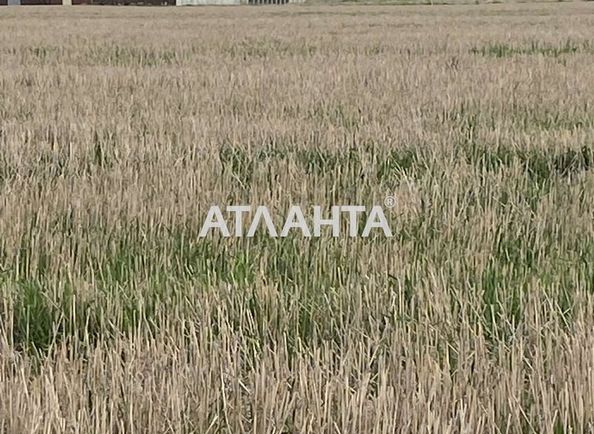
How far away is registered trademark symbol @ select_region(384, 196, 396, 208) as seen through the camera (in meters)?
4.06

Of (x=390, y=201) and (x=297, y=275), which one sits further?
(x=390, y=201)

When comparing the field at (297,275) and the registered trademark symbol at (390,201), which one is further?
the registered trademark symbol at (390,201)

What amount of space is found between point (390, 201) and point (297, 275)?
1209 mm

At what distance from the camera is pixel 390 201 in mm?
4121

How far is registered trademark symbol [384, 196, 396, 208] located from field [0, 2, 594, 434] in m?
0.06

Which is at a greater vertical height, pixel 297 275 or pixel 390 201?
pixel 390 201

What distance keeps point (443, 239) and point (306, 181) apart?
1.10 meters

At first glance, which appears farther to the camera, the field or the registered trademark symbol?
the registered trademark symbol

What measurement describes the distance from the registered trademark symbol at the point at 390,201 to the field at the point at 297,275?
0.18 feet

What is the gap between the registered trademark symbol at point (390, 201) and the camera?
4.06 metres

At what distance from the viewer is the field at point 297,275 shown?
6.34 feet

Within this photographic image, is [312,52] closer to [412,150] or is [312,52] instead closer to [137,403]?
[412,150]

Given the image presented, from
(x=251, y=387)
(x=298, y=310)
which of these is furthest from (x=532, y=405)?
(x=298, y=310)

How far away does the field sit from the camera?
6.34 feet
